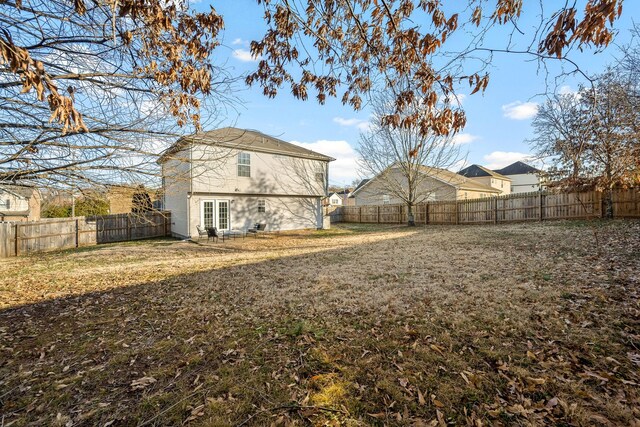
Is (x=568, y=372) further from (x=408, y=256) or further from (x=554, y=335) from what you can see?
(x=408, y=256)

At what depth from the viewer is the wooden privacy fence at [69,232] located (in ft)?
40.5

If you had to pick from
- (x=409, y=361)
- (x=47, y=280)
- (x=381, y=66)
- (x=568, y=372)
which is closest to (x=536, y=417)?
(x=568, y=372)

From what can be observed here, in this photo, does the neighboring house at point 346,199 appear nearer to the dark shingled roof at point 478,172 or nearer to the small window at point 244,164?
the dark shingled roof at point 478,172

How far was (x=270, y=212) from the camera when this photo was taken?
18.1m

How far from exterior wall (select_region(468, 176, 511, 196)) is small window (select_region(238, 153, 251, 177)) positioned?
108ft

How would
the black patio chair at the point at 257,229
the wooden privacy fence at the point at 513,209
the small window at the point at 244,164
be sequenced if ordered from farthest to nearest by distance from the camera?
the small window at the point at 244,164, the black patio chair at the point at 257,229, the wooden privacy fence at the point at 513,209

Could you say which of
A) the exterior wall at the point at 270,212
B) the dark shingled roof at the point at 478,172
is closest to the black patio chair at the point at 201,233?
the exterior wall at the point at 270,212

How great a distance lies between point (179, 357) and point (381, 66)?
446cm

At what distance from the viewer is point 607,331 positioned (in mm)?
3461

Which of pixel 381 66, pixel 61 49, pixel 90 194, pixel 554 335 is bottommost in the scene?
pixel 554 335

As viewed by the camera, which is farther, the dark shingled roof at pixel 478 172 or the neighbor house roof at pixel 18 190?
the dark shingled roof at pixel 478 172

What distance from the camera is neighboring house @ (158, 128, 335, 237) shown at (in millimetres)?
15180

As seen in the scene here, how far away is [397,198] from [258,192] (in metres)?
12.1

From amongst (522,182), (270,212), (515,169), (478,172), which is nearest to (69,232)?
(270,212)
